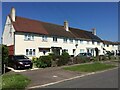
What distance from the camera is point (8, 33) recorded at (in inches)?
1512

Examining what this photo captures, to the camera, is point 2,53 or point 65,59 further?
point 65,59

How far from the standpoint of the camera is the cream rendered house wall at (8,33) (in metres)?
37.4

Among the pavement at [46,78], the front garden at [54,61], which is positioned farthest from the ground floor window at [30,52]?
the pavement at [46,78]

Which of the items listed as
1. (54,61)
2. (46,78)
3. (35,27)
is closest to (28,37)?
(35,27)

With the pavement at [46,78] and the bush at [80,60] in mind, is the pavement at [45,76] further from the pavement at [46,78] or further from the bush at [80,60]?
the bush at [80,60]

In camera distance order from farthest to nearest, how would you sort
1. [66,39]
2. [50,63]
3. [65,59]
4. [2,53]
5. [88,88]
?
[66,39]
[65,59]
[50,63]
[2,53]
[88,88]

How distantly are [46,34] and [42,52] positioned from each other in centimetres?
345

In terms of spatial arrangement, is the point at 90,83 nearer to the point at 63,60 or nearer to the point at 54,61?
the point at 54,61

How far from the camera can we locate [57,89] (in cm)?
1266

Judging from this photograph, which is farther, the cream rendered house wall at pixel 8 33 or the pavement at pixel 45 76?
the cream rendered house wall at pixel 8 33

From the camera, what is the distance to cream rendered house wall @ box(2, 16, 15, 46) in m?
37.4

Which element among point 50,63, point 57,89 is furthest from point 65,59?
point 57,89

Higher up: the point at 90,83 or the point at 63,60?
the point at 63,60

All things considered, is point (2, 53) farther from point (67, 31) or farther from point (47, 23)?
point (67, 31)
